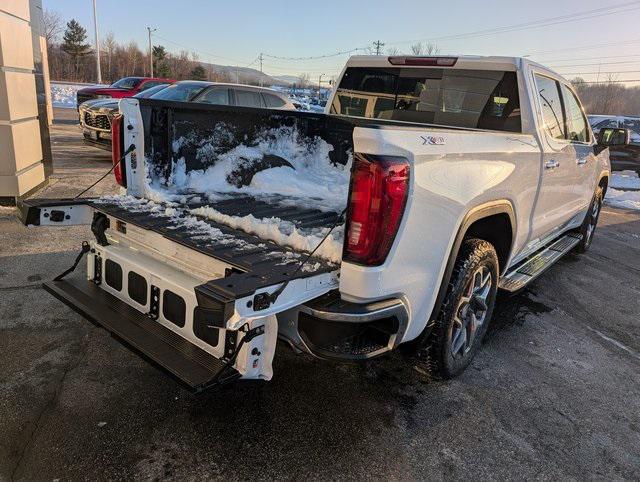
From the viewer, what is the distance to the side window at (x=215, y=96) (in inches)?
392

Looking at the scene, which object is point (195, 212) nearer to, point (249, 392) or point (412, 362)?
point (249, 392)

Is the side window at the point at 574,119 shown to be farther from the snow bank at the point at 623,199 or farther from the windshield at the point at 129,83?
the windshield at the point at 129,83

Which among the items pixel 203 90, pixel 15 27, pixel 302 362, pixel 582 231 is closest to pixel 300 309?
pixel 302 362

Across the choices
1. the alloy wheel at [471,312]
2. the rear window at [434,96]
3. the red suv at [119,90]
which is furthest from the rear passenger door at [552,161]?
the red suv at [119,90]

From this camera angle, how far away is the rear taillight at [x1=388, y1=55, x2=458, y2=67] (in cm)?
390

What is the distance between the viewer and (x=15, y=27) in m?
6.87

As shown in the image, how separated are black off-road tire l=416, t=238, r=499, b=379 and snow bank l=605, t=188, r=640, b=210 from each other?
9.86 meters

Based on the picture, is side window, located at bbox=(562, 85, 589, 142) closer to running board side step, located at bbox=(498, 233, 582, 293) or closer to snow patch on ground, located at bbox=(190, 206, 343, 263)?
running board side step, located at bbox=(498, 233, 582, 293)

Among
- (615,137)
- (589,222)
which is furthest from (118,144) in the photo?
(589,222)

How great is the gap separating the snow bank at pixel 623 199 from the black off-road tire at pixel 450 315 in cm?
986

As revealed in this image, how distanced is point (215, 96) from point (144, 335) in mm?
8502

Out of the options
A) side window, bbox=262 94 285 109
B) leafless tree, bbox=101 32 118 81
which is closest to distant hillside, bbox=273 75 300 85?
leafless tree, bbox=101 32 118 81

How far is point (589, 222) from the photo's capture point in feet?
21.4

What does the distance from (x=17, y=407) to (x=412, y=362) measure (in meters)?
2.24
